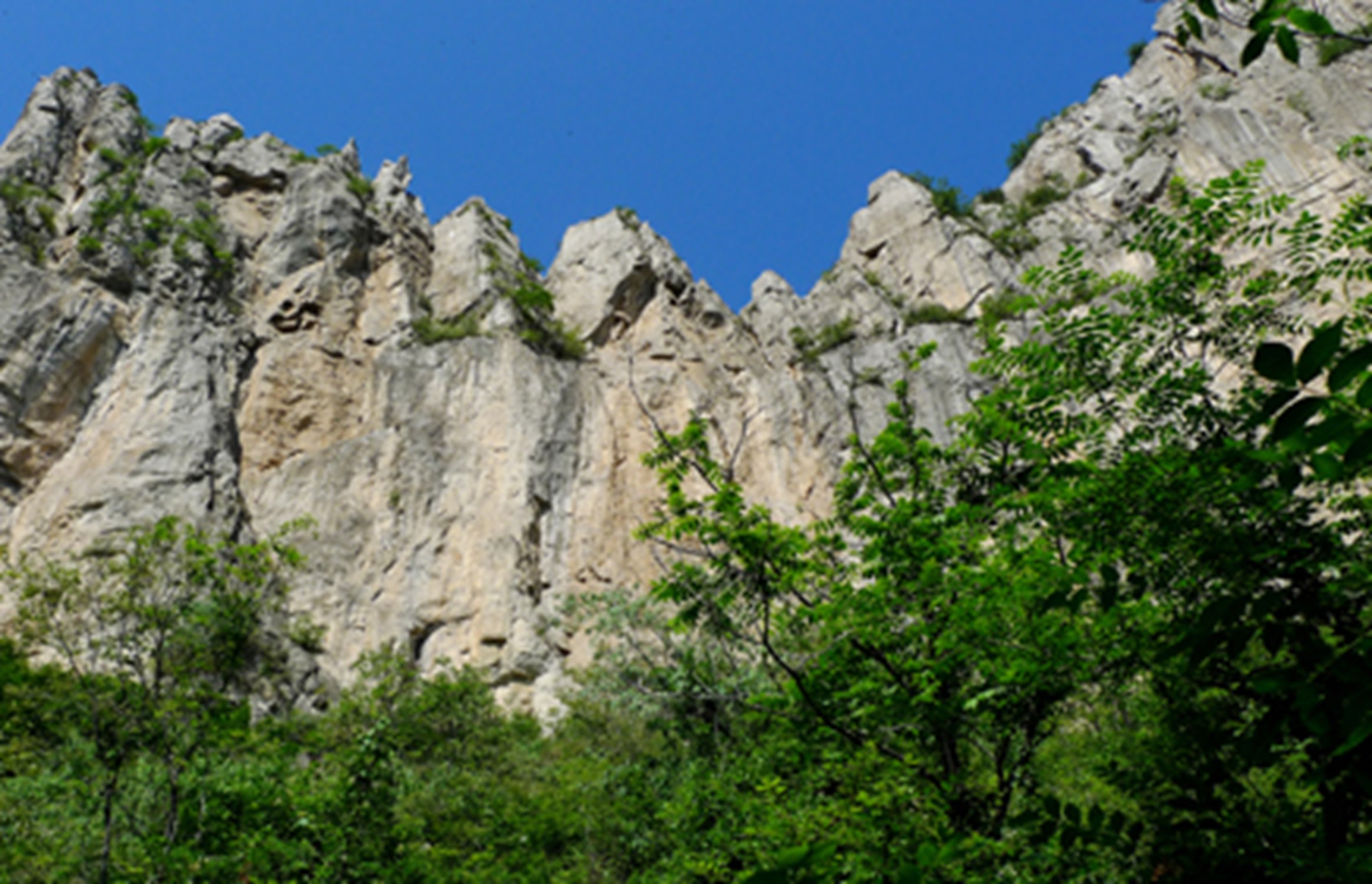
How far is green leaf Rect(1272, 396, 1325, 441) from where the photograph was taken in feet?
3.96

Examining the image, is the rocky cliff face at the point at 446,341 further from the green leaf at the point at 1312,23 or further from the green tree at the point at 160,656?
the green leaf at the point at 1312,23

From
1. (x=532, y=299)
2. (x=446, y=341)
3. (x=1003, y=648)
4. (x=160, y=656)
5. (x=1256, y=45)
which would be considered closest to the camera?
(x=1256, y=45)

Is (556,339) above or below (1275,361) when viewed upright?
above

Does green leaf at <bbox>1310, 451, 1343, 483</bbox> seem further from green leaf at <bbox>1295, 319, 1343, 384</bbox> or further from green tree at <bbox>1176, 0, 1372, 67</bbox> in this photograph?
green tree at <bbox>1176, 0, 1372, 67</bbox>

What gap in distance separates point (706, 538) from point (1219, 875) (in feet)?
9.18

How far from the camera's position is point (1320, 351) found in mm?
1139

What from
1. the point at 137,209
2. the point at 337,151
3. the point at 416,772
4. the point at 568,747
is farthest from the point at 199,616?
the point at 337,151

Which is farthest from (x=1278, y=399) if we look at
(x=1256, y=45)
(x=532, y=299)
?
(x=532, y=299)

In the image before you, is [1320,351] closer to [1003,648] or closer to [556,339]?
[1003,648]

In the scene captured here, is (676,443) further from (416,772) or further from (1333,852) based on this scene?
(416,772)

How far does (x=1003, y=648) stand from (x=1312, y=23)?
11.2 feet

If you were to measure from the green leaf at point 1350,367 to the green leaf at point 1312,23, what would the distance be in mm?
580

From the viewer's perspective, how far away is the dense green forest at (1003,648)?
2090 mm

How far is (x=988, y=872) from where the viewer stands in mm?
4250
